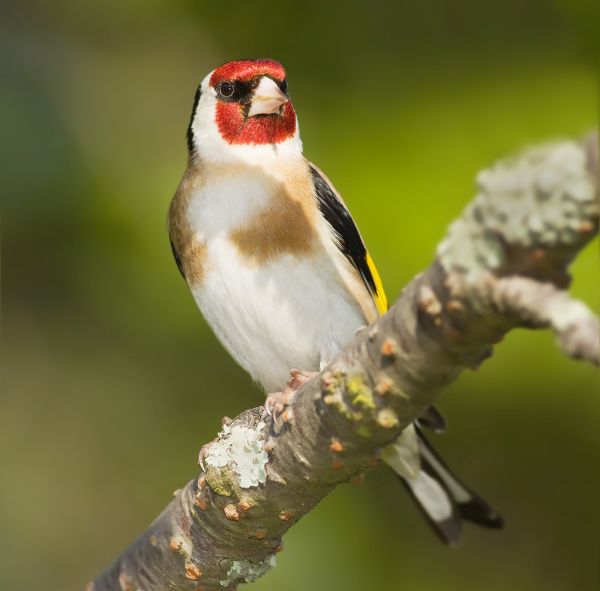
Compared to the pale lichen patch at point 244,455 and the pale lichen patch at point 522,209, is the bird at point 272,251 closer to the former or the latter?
the pale lichen patch at point 244,455

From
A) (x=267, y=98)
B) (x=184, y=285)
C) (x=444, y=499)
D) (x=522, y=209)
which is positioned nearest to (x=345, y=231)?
(x=267, y=98)

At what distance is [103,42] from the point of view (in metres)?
4.00

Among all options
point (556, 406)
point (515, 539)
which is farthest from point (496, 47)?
point (515, 539)

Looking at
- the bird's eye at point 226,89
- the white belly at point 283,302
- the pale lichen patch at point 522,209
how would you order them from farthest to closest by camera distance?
1. the bird's eye at point 226,89
2. the white belly at point 283,302
3. the pale lichen patch at point 522,209

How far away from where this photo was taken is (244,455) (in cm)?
193

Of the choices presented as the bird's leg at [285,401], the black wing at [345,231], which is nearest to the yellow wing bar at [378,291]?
the black wing at [345,231]

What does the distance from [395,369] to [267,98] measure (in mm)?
1391

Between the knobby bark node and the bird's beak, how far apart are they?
0.89 meters

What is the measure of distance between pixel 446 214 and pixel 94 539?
1.90 metres

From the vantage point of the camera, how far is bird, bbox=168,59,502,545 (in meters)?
2.49

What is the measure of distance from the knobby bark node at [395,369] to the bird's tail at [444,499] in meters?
0.86

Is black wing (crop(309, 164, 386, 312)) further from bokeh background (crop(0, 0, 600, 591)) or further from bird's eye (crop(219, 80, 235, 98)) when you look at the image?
bird's eye (crop(219, 80, 235, 98))

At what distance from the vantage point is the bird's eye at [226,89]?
282 centimetres

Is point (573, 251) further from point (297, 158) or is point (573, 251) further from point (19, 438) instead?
point (19, 438)
